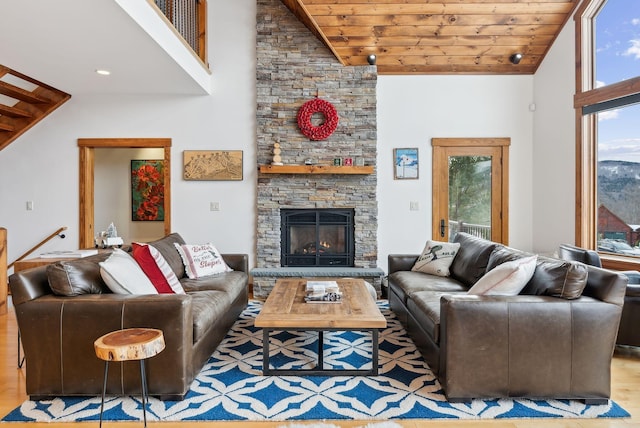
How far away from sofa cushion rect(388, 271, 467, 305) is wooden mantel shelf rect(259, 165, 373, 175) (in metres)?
1.50

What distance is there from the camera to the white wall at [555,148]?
491cm

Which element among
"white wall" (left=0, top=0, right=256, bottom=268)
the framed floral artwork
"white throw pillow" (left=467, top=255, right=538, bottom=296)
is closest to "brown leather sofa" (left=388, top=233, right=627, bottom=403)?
"white throw pillow" (left=467, top=255, right=538, bottom=296)

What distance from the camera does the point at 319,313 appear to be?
2.78 m

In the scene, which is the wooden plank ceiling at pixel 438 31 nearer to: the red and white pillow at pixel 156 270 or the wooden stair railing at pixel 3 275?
the red and white pillow at pixel 156 270

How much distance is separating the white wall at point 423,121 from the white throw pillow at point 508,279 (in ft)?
9.27

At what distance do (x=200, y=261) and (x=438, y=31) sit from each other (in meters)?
3.94

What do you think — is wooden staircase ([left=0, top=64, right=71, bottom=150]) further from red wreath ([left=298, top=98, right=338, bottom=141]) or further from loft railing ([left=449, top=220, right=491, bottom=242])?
loft railing ([left=449, top=220, right=491, bottom=242])

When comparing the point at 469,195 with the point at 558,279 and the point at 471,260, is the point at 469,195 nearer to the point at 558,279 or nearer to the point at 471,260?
the point at 471,260

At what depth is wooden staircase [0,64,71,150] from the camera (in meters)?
5.00

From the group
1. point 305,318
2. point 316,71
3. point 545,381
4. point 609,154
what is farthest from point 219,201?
point 609,154

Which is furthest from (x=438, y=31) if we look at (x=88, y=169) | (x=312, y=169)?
(x=88, y=169)

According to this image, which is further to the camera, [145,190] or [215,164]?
[145,190]

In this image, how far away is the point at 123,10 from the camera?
9.53 ft

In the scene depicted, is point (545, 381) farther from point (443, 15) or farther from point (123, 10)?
A: point (443, 15)
